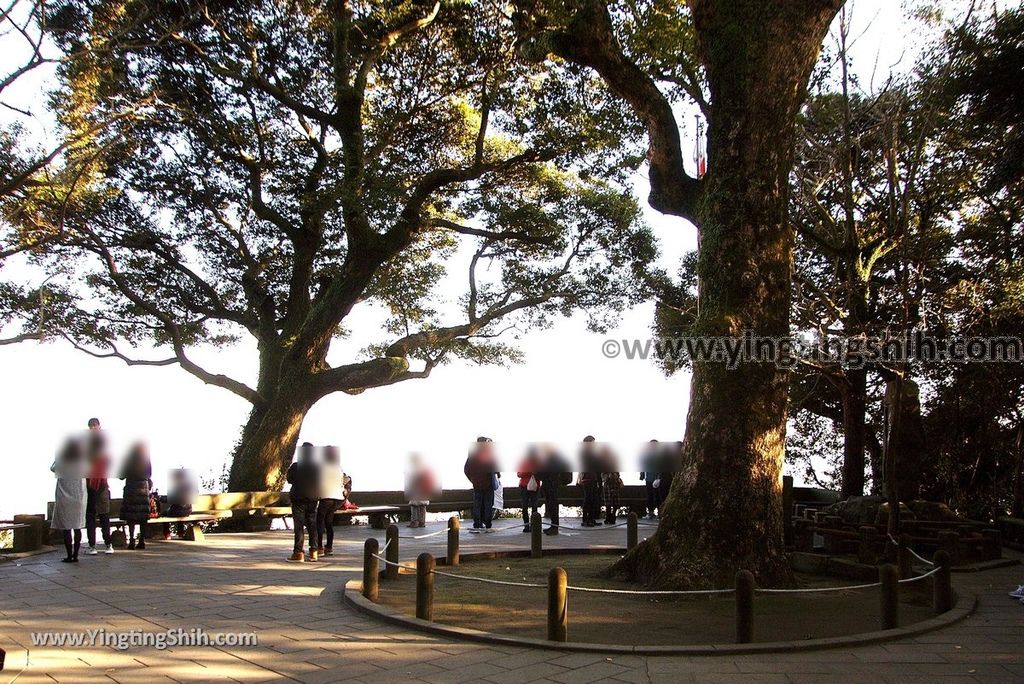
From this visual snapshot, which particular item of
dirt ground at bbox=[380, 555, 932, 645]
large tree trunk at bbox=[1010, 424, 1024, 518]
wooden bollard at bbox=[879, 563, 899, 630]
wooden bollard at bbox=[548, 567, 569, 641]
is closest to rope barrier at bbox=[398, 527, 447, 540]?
dirt ground at bbox=[380, 555, 932, 645]

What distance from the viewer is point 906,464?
16.9m

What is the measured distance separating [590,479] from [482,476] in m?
2.68

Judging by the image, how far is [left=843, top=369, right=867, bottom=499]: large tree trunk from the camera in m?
18.4

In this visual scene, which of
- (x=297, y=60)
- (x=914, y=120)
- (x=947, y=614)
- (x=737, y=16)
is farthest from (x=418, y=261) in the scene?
(x=947, y=614)

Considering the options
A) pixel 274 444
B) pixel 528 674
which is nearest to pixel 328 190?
pixel 274 444

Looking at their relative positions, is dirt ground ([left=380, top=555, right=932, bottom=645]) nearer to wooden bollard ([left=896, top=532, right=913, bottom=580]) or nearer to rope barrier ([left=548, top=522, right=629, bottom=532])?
wooden bollard ([left=896, top=532, right=913, bottom=580])

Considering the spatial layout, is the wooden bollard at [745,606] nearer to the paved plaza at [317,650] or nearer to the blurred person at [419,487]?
the paved plaza at [317,650]

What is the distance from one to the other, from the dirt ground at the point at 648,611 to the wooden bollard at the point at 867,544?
1.08m

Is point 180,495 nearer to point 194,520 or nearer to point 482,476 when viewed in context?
point 194,520

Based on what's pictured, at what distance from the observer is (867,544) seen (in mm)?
11258

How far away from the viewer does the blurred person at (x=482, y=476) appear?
15578 millimetres

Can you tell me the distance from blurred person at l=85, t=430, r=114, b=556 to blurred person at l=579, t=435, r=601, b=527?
28.9 feet

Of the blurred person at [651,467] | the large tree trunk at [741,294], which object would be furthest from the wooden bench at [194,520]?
the blurred person at [651,467]

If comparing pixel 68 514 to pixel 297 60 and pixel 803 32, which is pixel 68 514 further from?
pixel 297 60
